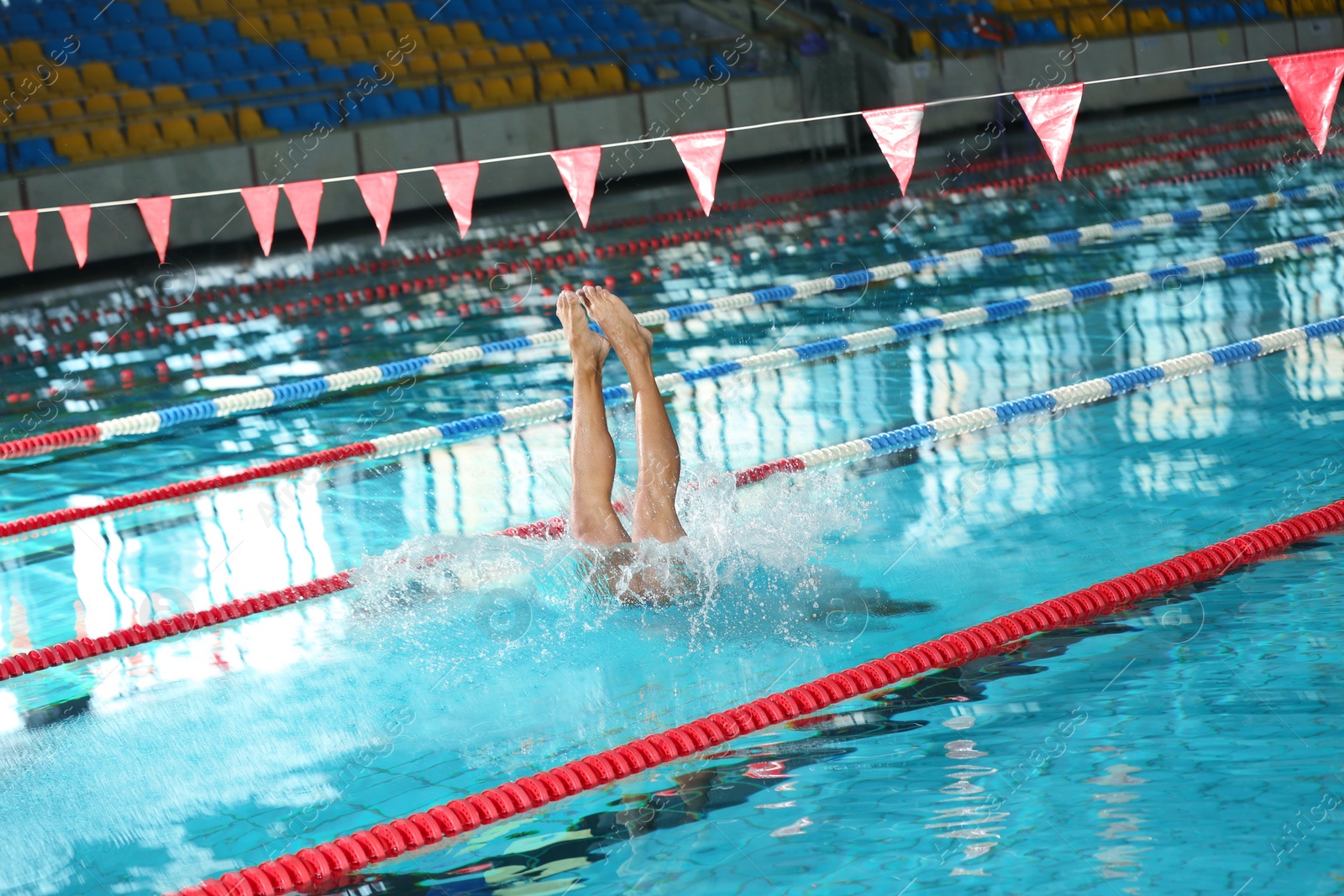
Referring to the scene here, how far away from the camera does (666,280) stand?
816 centimetres

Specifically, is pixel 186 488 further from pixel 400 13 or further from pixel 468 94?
pixel 400 13

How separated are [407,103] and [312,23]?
1.55 meters

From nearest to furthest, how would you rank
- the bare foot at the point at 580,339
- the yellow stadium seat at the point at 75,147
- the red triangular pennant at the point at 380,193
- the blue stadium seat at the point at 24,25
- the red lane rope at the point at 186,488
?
1. the bare foot at the point at 580,339
2. the red lane rope at the point at 186,488
3. the red triangular pennant at the point at 380,193
4. the yellow stadium seat at the point at 75,147
5. the blue stadium seat at the point at 24,25

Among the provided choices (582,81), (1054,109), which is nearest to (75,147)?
(582,81)

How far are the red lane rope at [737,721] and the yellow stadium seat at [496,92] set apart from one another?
10.4 meters

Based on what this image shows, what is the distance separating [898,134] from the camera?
4957 millimetres

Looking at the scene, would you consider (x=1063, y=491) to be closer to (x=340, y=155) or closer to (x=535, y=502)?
(x=535, y=502)

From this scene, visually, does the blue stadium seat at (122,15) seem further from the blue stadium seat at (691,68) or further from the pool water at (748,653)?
the pool water at (748,653)

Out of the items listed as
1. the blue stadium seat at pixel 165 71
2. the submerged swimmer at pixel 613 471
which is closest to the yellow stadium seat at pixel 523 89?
the blue stadium seat at pixel 165 71

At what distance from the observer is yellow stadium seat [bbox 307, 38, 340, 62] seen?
12586mm

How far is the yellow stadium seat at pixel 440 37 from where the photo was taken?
516 inches

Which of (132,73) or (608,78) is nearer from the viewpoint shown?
(132,73)

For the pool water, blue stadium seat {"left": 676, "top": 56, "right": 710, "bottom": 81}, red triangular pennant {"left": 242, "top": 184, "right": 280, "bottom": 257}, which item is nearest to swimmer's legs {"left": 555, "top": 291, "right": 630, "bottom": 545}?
the pool water

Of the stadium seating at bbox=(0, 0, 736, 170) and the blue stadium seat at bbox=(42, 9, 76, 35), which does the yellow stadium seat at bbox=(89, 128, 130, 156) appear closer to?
the stadium seating at bbox=(0, 0, 736, 170)
